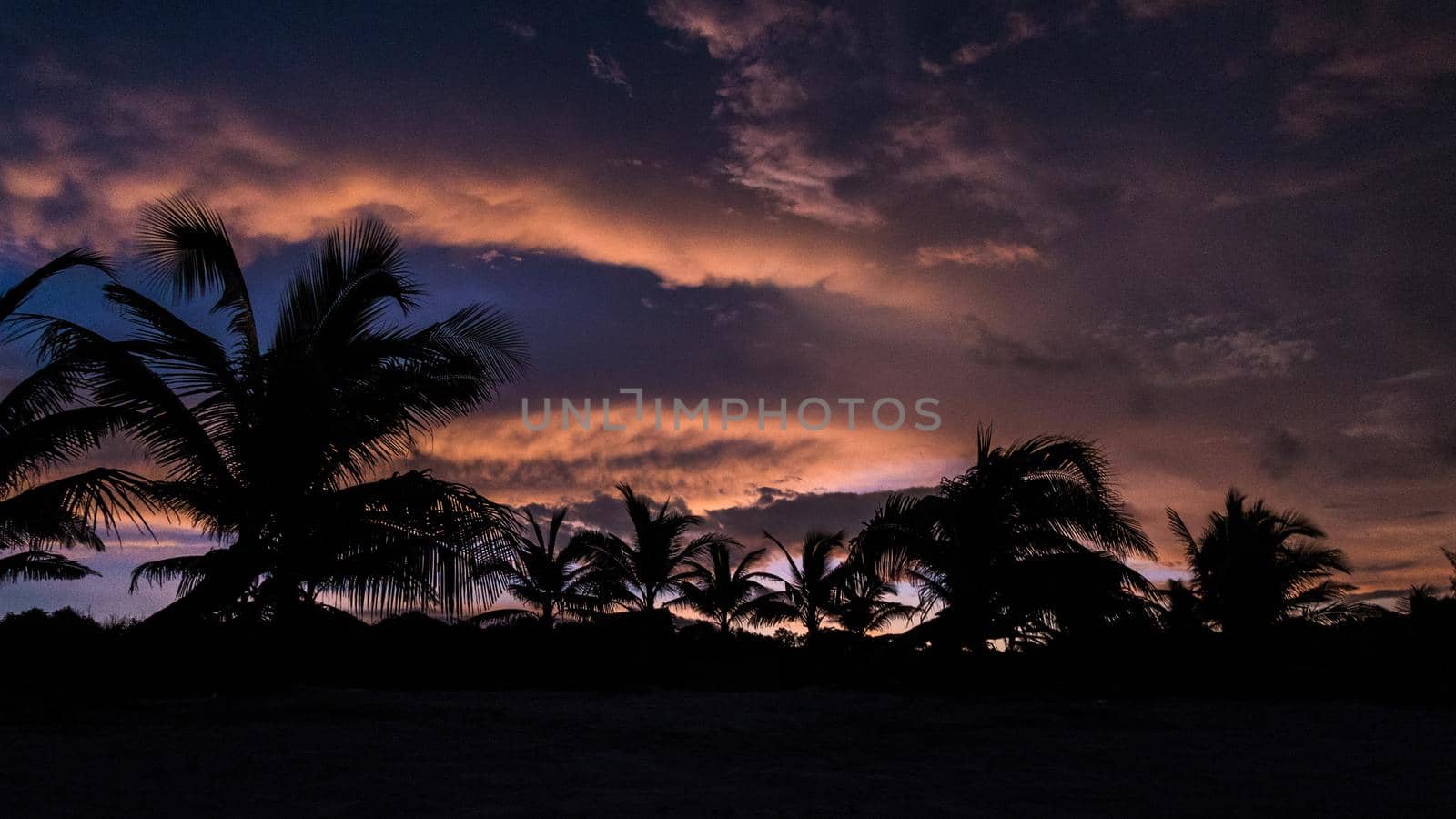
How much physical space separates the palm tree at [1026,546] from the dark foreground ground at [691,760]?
284 cm

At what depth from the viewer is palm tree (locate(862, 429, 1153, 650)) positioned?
1266 cm

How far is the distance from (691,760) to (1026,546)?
27.4ft

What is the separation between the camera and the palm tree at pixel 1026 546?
499 inches

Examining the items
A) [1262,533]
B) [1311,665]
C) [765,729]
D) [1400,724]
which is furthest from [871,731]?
[1262,533]

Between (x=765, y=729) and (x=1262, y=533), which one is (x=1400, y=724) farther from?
(x=1262, y=533)

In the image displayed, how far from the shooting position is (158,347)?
9484 millimetres

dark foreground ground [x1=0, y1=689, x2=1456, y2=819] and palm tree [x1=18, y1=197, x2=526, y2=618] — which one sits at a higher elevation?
palm tree [x1=18, y1=197, x2=526, y2=618]

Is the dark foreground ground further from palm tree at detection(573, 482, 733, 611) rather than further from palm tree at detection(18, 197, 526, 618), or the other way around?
palm tree at detection(573, 482, 733, 611)

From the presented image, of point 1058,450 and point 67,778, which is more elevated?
point 1058,450

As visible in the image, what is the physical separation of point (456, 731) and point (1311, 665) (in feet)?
45.1

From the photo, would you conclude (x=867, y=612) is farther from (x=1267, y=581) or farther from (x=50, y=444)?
(x=50, y=444)

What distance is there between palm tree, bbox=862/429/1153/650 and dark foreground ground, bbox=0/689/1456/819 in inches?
112

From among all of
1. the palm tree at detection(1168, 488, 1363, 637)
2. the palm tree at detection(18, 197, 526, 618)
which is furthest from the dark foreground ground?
the palm tree at detection(1168, 488, 1363, 637)

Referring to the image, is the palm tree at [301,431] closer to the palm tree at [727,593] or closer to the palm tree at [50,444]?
the palm tree at [50,444]
